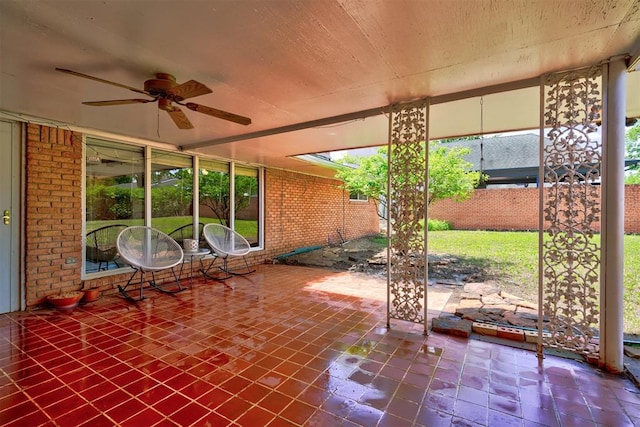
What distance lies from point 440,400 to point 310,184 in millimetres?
7074

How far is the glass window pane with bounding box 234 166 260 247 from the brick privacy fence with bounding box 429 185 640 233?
24.5 feet

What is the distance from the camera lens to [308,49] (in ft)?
6.88

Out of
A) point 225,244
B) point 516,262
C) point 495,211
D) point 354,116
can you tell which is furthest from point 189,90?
point 495,211

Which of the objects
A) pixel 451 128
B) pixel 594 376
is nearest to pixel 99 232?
pixel 451 128

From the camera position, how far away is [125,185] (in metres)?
4.62

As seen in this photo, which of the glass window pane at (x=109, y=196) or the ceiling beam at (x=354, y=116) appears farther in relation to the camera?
the glass window pane at (x=109, y=196)

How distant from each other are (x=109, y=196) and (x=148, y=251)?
0.97 metres

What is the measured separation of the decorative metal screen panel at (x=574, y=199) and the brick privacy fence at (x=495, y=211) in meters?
9.39

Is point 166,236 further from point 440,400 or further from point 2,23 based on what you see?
point 440,400

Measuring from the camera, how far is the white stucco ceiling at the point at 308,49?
1680mm

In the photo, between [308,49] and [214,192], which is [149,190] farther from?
[308,49]

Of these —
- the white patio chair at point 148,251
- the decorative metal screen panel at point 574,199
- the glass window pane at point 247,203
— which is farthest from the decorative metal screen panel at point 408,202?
the glass window pane at point 247,203

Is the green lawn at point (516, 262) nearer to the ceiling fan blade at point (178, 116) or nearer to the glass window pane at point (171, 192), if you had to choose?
the ceiling fan blade at point (178, 116)

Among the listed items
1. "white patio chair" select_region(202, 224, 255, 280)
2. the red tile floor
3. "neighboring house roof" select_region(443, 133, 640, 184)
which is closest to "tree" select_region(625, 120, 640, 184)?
"neighboring house roof" select_region(443, 133, 640, 184)
